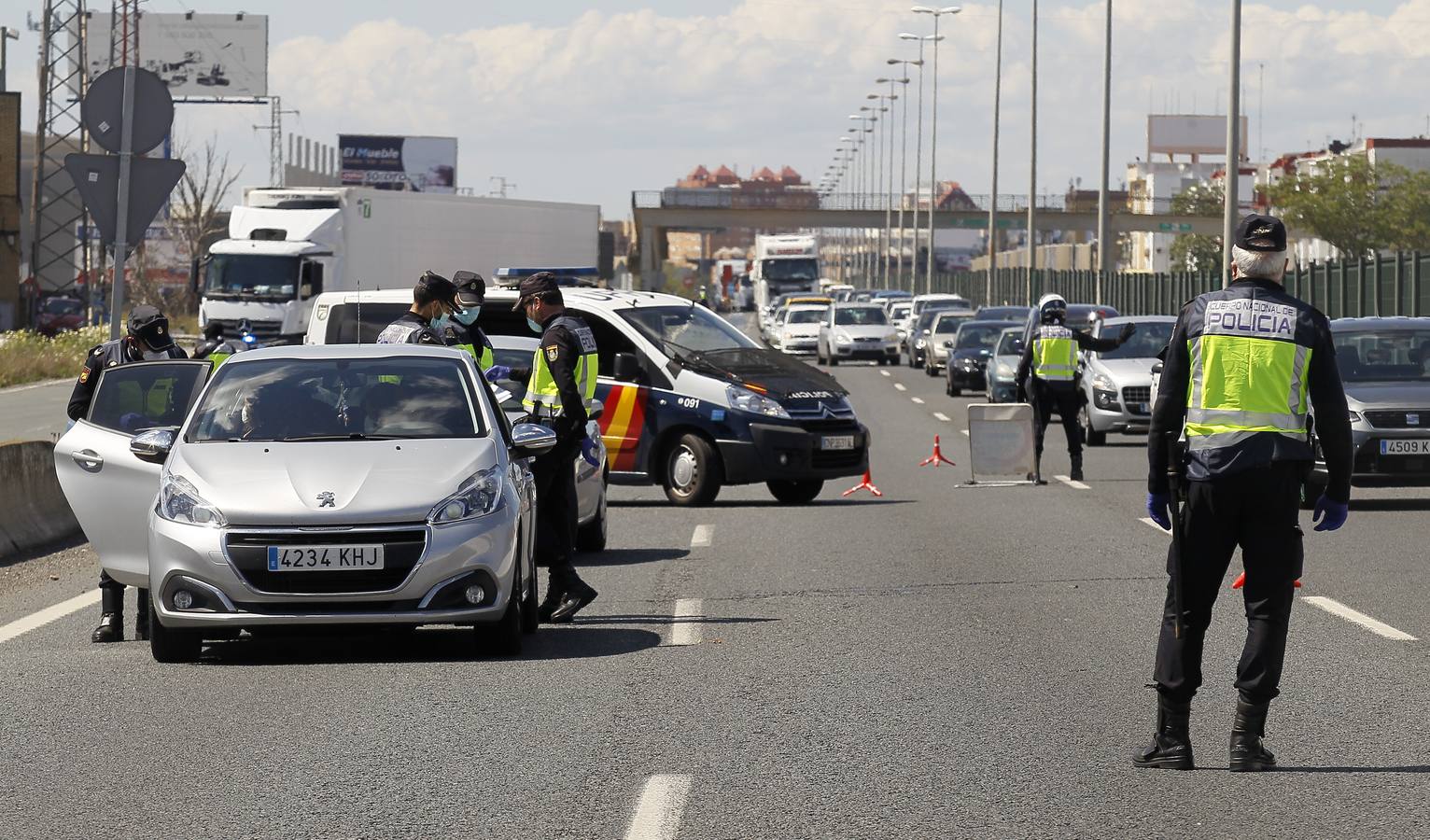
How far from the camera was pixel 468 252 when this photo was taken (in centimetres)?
4628

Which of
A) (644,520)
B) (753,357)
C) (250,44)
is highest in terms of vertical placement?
(250,44)

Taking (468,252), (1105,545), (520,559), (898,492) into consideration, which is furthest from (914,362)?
(520,559)

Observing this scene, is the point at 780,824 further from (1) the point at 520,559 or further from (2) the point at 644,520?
(2) the point at 644,520

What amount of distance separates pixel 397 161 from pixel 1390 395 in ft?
437

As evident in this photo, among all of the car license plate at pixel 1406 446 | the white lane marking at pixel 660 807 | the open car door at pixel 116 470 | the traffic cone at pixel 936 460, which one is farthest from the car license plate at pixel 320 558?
the traffic cone at pixel 936 460

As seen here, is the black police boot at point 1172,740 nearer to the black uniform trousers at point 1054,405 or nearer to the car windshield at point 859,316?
the black uniform trousers at point 1054,405

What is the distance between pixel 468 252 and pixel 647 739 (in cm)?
3908

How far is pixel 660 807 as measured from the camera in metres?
6.60

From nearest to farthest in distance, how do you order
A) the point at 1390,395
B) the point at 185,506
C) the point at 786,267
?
the point at 185,506 → the point at 1390,395 → the point at 786,267

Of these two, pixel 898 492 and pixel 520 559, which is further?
pixel 898 492

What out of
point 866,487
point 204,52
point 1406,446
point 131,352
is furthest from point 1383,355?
point 204,52

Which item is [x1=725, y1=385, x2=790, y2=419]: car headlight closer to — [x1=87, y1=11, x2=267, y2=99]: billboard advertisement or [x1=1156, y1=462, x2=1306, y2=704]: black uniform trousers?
[x1=1156, y1=462, x2=1306, y2=704]: black uniform trousers

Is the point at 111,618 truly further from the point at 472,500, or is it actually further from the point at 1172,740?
the point at 1172,740

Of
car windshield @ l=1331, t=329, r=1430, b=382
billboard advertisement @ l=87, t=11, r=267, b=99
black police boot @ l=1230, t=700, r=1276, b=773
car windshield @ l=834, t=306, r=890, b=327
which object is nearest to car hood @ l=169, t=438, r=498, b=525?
black police boot @ l=1230, t=700, r=1276, b=773
